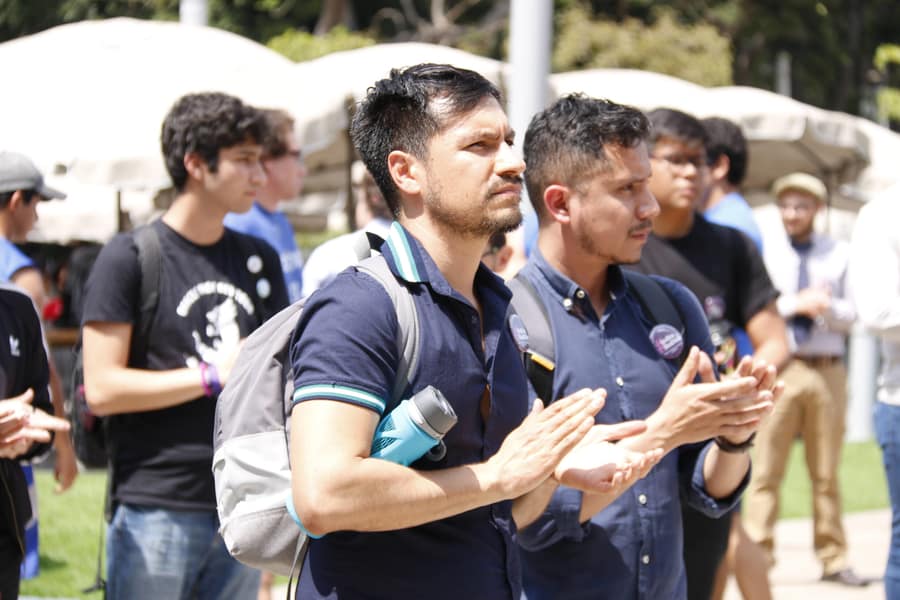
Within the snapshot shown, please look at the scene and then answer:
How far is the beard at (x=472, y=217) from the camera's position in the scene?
9.16ft

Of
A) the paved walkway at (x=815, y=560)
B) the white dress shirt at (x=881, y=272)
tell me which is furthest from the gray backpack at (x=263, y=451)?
the paved walkway at (x=815, y=560)

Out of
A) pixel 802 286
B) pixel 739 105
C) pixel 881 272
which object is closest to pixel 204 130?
pixel 881 272

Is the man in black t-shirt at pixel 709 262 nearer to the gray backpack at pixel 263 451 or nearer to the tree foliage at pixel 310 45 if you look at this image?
the gray backpack at pixel 263 451

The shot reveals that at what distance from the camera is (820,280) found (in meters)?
8.74

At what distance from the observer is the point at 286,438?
9.02 ft

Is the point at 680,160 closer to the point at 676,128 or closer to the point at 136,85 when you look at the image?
the point at 676,128

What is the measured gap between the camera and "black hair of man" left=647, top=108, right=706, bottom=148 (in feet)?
17.5

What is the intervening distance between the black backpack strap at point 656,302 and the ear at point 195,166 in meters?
1.60

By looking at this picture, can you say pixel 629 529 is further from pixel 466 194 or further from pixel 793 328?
pixel 793 328

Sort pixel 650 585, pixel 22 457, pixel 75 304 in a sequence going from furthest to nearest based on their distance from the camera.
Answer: pixel 75 304, pixel 22 457, pixel 650 585

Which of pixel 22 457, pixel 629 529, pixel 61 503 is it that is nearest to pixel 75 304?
pixel 61 503

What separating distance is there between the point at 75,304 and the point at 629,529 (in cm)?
1102

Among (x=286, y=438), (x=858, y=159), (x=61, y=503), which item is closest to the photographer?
(x=286, y=438)

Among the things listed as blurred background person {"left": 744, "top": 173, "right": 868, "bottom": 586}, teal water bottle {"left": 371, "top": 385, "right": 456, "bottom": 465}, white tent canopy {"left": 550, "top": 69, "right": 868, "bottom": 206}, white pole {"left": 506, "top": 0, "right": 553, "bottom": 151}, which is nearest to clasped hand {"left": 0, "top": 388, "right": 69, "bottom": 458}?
teal water bottle {"left": 371, "top": 385, "right": 456, "bottom": 465}
